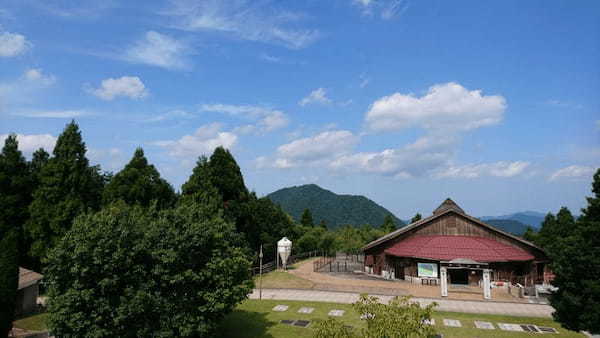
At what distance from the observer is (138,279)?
60.9 ft

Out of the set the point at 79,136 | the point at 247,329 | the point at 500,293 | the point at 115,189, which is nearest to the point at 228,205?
the point at 115,189

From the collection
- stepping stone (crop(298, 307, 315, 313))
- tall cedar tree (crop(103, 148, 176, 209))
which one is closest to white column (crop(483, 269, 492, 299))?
stepping stone (crop(298, 307, 315, 313))

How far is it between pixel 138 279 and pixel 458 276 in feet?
127

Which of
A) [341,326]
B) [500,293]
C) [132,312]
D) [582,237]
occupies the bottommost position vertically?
[500,293]

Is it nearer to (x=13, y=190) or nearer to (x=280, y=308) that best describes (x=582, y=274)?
(x=280, y=308)

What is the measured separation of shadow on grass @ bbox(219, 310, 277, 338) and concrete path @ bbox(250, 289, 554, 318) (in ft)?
21.7

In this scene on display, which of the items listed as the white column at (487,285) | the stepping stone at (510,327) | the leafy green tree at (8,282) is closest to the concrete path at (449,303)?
the white column at (487,285)

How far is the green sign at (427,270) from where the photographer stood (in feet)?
145

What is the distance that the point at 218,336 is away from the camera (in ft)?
76.6

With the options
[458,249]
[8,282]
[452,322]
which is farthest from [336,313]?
[458,249]

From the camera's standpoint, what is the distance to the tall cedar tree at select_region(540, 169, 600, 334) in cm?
2289

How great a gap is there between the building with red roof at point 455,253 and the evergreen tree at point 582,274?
13.1m

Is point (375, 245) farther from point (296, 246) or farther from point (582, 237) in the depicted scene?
point (582, 237)

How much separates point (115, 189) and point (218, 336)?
25.7 meters
